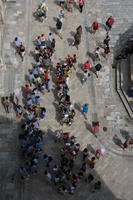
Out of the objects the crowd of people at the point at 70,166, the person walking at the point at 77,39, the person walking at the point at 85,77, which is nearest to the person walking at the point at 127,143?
the crowd of people at the point at 70,166

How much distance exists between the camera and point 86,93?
34188 millimetres

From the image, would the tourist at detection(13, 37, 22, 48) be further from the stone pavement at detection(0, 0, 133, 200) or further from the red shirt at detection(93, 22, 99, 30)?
the red shirt at detection(93, 22, 99, 30)

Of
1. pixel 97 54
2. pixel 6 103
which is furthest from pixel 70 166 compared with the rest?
pixel 97 54

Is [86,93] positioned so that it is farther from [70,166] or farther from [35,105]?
[70,166]

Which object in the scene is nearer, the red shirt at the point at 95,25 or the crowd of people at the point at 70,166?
the crowd of people at the point at 70,166

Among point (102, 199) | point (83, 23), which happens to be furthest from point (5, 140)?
point (83, 23)

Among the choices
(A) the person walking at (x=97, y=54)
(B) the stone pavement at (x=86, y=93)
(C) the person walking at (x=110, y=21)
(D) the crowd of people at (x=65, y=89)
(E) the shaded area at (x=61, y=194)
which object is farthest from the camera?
(C) the person walking at (x=110, y=21)

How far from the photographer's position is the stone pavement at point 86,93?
29250 mm

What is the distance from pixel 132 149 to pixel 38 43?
1338cm

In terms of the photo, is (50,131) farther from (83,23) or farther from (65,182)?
(83,23)

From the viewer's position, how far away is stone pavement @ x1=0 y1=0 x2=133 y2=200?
29250mm

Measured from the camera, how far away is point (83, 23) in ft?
128

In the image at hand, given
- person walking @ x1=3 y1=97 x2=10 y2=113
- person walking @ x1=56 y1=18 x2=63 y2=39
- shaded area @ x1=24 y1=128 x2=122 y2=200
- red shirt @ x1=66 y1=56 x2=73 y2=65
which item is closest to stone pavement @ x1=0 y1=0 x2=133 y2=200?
shaded area @ x1=24 y1=128 x2=122 y2=200

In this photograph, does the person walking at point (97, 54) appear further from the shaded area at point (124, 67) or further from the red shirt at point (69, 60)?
the red shirt at point (69, 60)
